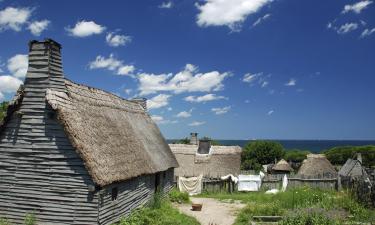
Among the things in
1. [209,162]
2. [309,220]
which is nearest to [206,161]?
[209,162]

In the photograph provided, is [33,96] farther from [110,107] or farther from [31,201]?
[110,107]

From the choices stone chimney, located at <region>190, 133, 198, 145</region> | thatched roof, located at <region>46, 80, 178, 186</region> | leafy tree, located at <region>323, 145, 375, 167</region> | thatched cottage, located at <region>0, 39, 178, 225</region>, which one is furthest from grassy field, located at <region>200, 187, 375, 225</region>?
leafy tree, located at <region>323, 145, 375, 167</region>

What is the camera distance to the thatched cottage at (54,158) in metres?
14.3

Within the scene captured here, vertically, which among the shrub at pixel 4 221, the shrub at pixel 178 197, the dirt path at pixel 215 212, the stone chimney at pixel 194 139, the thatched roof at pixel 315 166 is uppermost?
the stone chimney at pixel 194 139

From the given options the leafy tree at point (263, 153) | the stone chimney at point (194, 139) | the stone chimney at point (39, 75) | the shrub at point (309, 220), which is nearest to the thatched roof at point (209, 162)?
the stone chimney at point (194, 139)

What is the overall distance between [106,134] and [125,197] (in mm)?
2833

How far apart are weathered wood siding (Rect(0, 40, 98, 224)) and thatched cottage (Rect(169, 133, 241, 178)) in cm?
2344

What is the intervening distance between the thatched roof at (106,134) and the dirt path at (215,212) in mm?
3113

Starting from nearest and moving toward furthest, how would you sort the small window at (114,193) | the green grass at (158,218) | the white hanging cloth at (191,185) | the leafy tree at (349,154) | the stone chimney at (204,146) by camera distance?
1. the small window at (114,193)
2. the green grass at (158,218)
3. the white hanging cloth at (191,185)
4. the stone chimney at (204,146)
5. the leafy tree at (349,154)

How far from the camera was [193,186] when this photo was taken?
108 feet

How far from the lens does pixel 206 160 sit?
38.1 metres

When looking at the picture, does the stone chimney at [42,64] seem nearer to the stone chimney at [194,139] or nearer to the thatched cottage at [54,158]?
the thatched cottage at [54,158]

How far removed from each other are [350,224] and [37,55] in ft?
46.0

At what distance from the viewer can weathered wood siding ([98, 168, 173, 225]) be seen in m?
14.8
